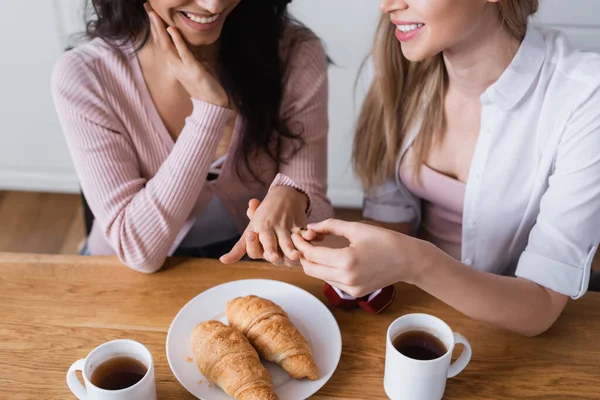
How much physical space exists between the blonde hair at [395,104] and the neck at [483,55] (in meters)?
0.07

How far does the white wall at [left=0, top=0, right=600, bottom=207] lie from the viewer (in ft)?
6.89

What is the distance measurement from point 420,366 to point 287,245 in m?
0.34

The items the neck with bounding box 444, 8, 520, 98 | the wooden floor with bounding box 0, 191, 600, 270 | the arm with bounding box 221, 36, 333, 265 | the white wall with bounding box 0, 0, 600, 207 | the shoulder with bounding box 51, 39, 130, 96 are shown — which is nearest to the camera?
the neck with bounding box 444, 8, 520, 98

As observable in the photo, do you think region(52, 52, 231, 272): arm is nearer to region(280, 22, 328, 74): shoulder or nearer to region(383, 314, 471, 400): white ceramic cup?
region(280, 22, 328, 74): shoulder

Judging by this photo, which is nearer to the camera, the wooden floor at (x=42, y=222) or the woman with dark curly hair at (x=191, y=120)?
the woman with dark curly hair at (x=191, y=120)

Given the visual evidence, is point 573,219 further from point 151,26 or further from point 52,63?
point 52,63

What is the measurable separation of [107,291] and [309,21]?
4.21 feet

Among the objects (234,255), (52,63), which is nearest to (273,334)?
(234,255)

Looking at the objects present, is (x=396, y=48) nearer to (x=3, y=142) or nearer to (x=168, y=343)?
(x=168, y=343)

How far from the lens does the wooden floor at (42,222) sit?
252 centimetres

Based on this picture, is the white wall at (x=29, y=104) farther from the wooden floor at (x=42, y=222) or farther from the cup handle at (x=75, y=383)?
the cup handle at (x=75, y=383)

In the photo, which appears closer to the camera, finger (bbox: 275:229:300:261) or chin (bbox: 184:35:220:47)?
finger (bbox: 275:229:300:261)

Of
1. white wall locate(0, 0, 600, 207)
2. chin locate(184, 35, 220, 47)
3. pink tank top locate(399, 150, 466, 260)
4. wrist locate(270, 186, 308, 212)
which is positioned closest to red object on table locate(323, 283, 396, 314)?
wrist locate(270, 186, 308, 212)

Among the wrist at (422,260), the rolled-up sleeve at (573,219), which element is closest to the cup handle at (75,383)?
the wrist at (422,260)
